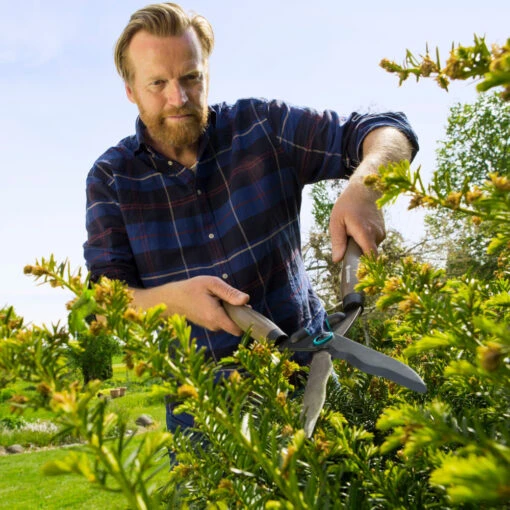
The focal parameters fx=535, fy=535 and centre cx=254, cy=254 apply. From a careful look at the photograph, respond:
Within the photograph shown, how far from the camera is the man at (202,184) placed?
3041 mm

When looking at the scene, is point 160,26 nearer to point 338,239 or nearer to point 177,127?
point 177,127

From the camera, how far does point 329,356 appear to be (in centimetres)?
111

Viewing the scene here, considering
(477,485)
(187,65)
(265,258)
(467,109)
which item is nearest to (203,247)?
(265,258)

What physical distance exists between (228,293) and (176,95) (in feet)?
6.53

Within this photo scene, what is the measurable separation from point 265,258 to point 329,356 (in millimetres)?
1967

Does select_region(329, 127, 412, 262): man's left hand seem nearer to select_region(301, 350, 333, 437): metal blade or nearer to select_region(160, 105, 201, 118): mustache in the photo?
select_region(301, 350, 333, 437): metal blade

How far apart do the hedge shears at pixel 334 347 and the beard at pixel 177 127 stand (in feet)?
6.07

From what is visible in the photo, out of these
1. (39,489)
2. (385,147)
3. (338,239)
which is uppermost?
(385,147)

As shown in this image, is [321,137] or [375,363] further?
[321,137]

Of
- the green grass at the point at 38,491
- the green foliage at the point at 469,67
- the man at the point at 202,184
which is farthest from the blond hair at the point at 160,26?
the green grass at the point at 38,491

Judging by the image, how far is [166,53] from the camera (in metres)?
3.25

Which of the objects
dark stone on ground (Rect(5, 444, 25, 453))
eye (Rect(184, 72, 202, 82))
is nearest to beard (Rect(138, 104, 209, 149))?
eye (Rect(184, 72, 202, 82))

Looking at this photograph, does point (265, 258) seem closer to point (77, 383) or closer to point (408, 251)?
point (77, 383)

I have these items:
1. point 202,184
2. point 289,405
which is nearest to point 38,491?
point 202,184
